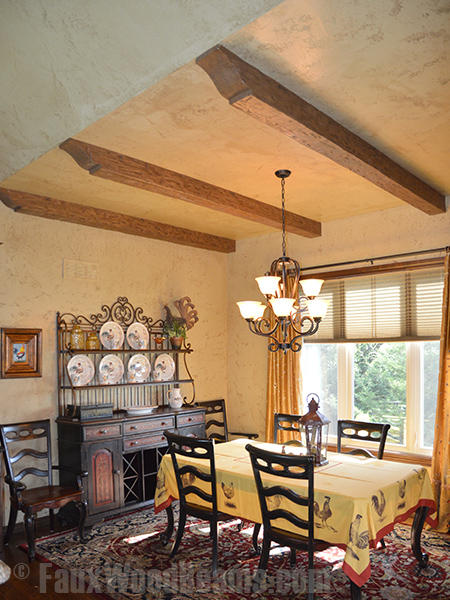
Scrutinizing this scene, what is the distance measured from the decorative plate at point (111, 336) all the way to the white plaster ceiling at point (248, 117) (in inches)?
48.4

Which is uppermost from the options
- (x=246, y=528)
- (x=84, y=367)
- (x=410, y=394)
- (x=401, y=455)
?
(x=84, y=367)

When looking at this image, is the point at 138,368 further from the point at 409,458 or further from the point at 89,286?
the point at 409,458

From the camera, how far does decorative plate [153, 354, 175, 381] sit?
5.09 metres

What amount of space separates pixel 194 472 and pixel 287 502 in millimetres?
663

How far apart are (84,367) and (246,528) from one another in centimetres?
198

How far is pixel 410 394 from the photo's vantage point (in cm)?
448

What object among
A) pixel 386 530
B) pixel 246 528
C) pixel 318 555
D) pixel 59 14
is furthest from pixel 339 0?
pixel 246 528

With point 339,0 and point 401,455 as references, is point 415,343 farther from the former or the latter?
point 339,0

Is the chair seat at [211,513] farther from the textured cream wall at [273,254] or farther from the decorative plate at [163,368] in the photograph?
the textured cream wall at [273,254]

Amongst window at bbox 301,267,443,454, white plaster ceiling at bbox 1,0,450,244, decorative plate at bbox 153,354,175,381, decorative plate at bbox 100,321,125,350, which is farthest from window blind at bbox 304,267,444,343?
decorative plate at bbox 100,321,125,350

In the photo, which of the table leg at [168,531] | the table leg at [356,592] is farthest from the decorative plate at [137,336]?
the table leg at [356,592]

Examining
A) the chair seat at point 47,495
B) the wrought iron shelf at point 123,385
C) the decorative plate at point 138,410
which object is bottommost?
the chair seat at point 47,495

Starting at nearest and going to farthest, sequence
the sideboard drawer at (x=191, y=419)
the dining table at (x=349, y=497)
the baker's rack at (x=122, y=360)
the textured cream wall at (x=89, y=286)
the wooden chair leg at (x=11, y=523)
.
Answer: the dining table at (x=349, y=497) → the wooden chair leg at (x=11, y=523) → the textured cream wall at (x=89, y=286) → the baker's rack at (x=122, y=360) → the sideboard drawer at (x=191, y=419)

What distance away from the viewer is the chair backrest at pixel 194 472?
3.07 m
